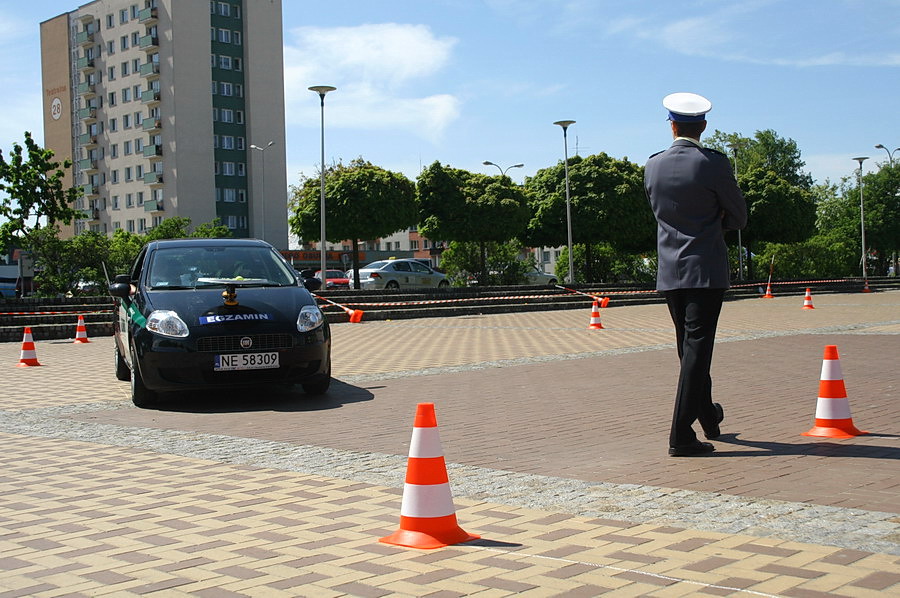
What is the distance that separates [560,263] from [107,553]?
50.7 meters

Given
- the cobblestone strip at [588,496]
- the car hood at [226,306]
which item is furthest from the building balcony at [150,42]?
the cobblestone strip at [588,496]

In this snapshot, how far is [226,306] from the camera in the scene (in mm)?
9359

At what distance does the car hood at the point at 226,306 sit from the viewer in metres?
A: 9.26

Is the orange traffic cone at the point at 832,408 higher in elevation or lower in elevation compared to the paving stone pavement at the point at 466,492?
higher

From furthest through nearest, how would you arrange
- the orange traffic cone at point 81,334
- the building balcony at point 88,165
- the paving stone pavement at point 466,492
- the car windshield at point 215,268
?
the building balcony at point 88,165
the orange traffic cone at point 81,334
the car windshield at point 215,268
the paving stone pavement at point 466,492

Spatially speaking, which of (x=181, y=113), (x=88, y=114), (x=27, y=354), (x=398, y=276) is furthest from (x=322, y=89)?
(x=88, y=114)

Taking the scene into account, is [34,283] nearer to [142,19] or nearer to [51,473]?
[51,473]

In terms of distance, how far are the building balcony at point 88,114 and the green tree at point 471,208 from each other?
55.0 meters

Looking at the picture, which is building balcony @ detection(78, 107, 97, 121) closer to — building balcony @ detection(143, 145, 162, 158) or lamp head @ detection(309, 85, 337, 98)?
building balcony @ detection(143, 145, 162, 158)

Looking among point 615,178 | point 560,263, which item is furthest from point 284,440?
point 560,263

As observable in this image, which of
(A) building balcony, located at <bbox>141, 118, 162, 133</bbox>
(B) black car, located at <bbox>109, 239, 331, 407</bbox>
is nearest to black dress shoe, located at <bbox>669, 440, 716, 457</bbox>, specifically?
(B) black car, located at <bbox>109, 239, 331, 407</bbox>

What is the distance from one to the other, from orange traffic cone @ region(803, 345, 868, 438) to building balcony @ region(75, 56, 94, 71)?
94864 millimetres

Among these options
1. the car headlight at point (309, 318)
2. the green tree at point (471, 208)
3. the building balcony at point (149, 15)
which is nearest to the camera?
the car headlight at point (309, 318)

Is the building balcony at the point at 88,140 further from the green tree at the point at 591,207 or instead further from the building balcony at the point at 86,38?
the green tree at the point at 591,207
